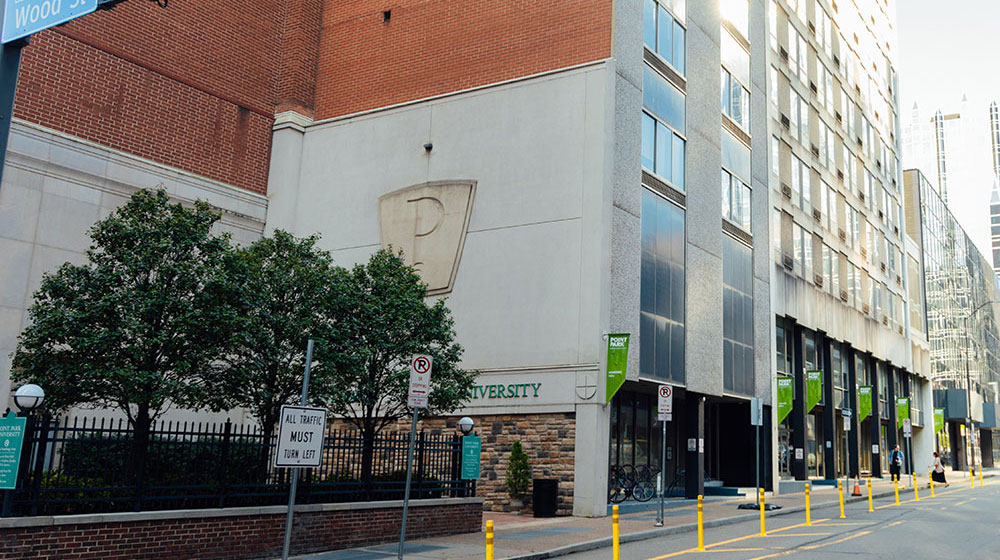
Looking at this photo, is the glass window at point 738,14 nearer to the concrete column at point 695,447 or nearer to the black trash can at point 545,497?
the concrete column at point 695,447

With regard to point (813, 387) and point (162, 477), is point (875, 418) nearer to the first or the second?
point (813, 387)

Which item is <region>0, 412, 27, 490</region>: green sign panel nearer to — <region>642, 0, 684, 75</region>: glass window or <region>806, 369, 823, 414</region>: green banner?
<region>642, 0, 684, 75</region>: glass window

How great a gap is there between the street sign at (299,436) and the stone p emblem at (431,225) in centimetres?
1594

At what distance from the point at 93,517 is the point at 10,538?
109cm

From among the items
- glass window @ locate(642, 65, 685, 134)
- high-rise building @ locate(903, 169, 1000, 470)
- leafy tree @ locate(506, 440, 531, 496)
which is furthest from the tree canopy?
high-rise building @ locate(903, 169, 1000, 470)

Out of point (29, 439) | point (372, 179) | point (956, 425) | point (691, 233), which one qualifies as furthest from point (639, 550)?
point (956, 425)

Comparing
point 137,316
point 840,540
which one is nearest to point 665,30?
point 840,540

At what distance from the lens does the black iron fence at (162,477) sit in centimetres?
1191

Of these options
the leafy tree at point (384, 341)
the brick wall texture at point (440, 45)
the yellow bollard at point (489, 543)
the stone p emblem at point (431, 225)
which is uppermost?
the brick wall texture at point (440, 45)

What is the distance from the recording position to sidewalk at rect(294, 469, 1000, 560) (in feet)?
49.9

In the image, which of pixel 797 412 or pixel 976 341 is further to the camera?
pixel 976 341

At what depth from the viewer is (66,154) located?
82.8 ft

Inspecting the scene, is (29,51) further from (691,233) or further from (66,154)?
(691,233)

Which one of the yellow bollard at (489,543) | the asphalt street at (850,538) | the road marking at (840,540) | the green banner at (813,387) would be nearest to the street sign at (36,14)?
the yellow bollard at (489,543)
